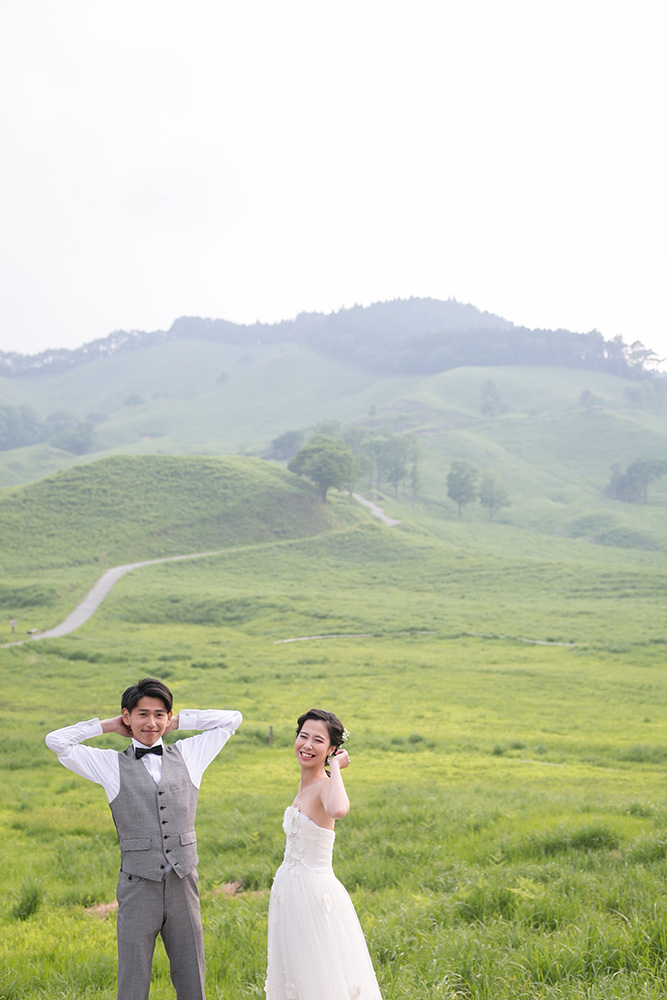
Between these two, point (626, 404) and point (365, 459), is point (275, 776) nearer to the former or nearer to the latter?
point (365, 459)

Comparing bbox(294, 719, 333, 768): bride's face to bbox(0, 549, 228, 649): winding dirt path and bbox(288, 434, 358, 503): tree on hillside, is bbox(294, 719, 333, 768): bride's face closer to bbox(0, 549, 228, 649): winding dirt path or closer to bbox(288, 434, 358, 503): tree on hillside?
bbox(0, 549, 228, 649): winding dirt path

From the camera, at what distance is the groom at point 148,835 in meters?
4.30

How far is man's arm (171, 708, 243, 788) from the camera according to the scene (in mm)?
4711

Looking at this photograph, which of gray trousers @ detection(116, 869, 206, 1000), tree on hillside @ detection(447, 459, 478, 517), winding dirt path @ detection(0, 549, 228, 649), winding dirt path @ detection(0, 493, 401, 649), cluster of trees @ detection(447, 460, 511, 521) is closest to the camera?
gray trousers @ detection(116, 869, 206, 1000)

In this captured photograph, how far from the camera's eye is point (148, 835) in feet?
14.4

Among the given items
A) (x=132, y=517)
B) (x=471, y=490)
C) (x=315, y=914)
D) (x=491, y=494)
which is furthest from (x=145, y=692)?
(x=491, y=494)

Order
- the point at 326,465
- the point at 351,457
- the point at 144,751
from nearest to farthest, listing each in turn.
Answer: the point at 144,751
the point at 326,465
the point at 351,457

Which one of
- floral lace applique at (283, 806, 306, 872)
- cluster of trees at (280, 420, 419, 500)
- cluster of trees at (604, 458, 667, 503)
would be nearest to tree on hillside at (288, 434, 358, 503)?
cluster of trees at (280, 420, 419, 500)

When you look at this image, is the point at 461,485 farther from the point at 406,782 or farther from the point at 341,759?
the point at 341,759

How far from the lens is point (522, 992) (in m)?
4.95

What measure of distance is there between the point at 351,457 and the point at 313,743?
84.8m

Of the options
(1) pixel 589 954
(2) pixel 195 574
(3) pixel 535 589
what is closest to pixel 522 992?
(1) pixel 589 954

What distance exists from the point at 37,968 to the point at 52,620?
43170 mm

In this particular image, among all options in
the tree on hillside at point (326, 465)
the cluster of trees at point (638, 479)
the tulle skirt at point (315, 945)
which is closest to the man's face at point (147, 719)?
the tulle skirt at point (315, 945)
